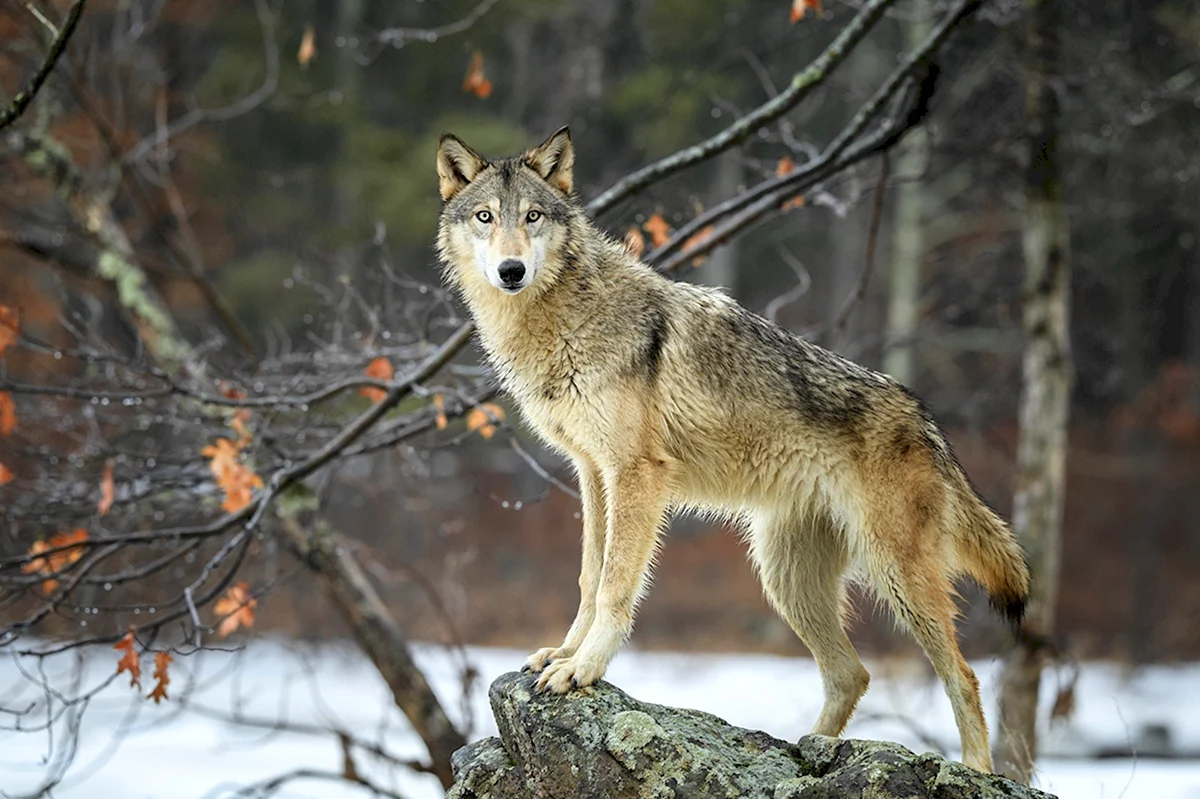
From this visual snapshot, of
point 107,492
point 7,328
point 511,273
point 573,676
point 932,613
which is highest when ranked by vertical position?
point 7,328

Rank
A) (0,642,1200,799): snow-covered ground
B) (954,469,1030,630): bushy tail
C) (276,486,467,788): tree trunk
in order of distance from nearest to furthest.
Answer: (954,469,1030,630): bushy tail < (276,486,467,788): tree trunk < (0,642,1200,799): snow-covered ground

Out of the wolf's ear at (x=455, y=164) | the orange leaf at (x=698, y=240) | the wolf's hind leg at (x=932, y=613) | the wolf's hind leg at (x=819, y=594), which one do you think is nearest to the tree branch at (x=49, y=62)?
the wolf's ear at (x=455, y=164)

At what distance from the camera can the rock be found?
4.09 m

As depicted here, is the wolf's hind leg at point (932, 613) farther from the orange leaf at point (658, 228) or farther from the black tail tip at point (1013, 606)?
the orange leaf at point (658, 228)

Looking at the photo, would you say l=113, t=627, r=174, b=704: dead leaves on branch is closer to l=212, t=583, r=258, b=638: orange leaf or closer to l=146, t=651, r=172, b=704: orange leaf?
l=146, t=651, r=172, b=704: orange leaf

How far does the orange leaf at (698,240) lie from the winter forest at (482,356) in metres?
0.05

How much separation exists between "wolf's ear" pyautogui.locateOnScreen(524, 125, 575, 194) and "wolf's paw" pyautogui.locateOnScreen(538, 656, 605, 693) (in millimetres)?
2274

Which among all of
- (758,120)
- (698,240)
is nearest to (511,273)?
(758,120)

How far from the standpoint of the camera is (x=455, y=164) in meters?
5.53

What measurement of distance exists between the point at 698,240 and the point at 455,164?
8.07 ft

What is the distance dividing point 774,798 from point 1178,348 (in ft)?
73.0

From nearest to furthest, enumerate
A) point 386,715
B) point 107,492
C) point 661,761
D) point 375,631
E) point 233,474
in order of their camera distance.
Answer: point 661,761, point 233,474, point 107,492, point 375,631, point 386,715

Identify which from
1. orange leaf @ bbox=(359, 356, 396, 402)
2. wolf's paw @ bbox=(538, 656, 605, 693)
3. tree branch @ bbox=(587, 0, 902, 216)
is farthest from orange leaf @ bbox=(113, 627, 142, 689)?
tree branch @ bbox=(587, 0, 902, 216)

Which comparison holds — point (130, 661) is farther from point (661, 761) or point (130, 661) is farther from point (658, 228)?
point (658, 228)
